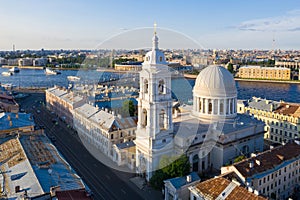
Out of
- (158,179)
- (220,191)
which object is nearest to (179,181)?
(158,179)

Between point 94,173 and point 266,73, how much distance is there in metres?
112

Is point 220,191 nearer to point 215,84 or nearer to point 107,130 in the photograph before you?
point 215,84

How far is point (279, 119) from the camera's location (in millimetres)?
40062

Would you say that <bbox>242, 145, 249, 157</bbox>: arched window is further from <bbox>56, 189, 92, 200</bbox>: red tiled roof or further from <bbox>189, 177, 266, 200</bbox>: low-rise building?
<bbox>56, 189, 92, 200</bbox>: red tiled roof

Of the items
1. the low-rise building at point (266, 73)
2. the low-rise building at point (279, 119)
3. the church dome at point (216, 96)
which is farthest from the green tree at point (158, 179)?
the low-rise building at point (266, 73)

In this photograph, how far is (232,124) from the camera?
31516 millimetres

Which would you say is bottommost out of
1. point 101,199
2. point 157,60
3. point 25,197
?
point 101,199

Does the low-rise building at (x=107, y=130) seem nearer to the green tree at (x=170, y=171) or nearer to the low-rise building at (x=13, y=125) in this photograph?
the green tree at (x=170, y=171)

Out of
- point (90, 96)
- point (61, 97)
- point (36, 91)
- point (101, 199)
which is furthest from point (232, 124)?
point (36, 91)

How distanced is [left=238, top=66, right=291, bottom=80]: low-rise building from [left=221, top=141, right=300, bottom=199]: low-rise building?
105m

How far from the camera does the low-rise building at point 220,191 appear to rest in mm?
18641

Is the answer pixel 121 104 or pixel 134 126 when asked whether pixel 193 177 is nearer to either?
pixel 134 126

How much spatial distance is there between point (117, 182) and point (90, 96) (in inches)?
1016

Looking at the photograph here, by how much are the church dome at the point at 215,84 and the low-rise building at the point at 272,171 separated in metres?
8.32
